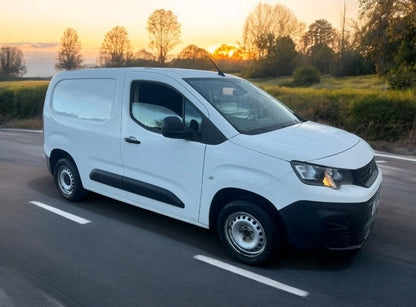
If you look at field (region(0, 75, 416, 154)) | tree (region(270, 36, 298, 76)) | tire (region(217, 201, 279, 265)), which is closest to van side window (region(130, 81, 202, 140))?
tire (region(217, 201, 279, 265))

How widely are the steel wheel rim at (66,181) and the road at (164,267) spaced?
0.31m

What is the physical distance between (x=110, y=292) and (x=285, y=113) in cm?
286

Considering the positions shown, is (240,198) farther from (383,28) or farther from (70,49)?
(70,49)

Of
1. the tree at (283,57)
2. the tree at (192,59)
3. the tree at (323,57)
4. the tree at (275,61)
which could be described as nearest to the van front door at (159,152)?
the tree at (192,59)

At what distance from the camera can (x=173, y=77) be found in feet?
15.1

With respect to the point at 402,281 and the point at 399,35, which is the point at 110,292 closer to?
the point at 402,281

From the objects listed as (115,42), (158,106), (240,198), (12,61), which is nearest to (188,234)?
(240,198)

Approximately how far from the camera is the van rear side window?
520 cm

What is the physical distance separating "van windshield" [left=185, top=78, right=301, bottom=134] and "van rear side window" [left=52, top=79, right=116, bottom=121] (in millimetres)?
1194

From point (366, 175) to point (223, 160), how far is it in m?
1.38

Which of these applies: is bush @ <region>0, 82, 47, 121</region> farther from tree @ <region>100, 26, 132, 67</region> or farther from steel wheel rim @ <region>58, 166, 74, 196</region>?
tree @ <region>100, 26, 132, 67</region>

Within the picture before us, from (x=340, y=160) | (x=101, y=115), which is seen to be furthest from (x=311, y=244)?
(x=101, y=115)

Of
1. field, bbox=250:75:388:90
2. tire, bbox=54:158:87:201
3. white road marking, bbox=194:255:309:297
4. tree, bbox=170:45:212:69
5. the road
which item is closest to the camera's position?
the road

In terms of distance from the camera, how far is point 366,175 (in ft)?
13.2
